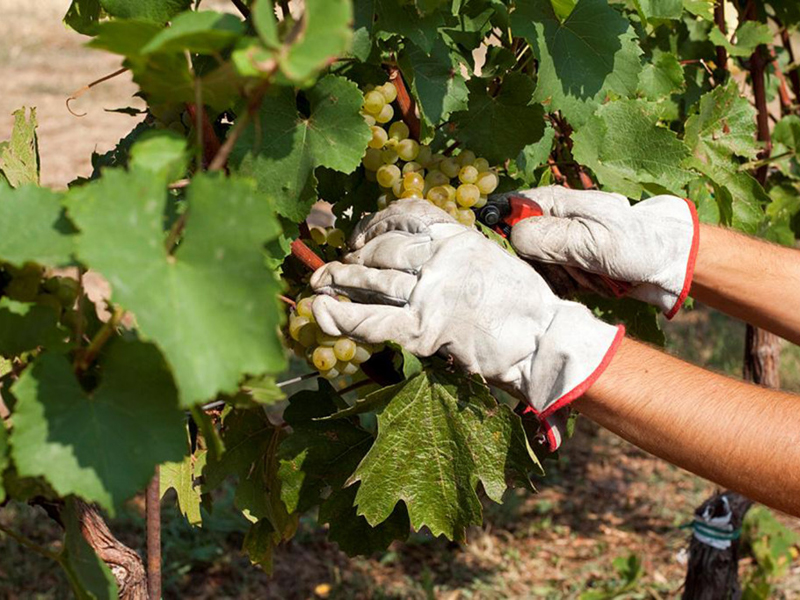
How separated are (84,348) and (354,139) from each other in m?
0.56

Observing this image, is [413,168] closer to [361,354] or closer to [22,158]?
[361,354]

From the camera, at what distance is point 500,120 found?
1.67 meters

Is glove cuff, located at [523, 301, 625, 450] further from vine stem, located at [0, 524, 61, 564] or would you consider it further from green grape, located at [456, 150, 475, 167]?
vine stem, located at [0, 524, 61, 564]

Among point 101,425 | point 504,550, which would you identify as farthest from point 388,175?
point 504,550

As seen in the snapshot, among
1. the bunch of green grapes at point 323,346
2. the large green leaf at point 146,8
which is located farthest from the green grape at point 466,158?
the large green leaf at point 146,8

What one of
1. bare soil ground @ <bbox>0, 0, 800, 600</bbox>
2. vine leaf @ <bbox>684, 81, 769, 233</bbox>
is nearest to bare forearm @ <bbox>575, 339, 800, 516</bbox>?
vine leaf @ <bbox>684, 81, 769, 233</bbox>

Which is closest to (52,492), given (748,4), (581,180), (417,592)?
(581,180)

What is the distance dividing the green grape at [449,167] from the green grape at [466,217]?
0.21ft

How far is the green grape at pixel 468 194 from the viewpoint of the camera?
1602mm

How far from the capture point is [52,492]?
1.07 m

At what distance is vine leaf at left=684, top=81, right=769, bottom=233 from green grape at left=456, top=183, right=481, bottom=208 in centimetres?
91

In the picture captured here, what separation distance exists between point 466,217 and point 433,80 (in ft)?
0.77

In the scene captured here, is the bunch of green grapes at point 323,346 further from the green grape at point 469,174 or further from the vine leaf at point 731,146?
the vine leaf at point 731,146

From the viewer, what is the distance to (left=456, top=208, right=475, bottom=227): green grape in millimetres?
1614
